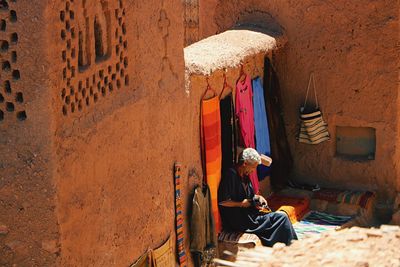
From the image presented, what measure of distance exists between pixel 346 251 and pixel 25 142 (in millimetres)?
2664

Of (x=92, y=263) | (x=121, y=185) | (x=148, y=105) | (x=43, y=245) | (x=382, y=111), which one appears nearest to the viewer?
(x=43, y=245)

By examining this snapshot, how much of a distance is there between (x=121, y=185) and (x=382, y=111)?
4.60 metres

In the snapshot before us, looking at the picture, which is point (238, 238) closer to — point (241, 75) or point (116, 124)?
point (241, 75)

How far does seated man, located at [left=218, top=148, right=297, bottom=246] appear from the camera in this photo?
30.7ft


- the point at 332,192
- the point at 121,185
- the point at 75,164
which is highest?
the point at 75,164

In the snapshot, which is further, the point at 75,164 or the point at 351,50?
the point at 351,50

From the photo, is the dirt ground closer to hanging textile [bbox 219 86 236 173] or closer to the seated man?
the seated man

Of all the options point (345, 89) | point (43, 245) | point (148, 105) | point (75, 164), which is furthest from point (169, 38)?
point (345, 89)

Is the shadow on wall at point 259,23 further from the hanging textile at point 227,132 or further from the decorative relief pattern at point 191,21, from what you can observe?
the decorative relief pattern at point 191,21

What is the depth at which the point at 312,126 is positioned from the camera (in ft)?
36.6

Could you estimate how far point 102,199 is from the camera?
685 cm

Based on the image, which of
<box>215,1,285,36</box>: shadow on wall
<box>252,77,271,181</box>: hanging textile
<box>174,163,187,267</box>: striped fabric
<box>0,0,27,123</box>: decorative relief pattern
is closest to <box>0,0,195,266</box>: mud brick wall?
<box>0,0,27,123</box>: decorative relief pattern

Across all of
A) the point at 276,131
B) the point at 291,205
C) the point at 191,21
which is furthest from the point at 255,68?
the point at 191,21

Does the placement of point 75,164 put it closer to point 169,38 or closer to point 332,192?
point 169,38
